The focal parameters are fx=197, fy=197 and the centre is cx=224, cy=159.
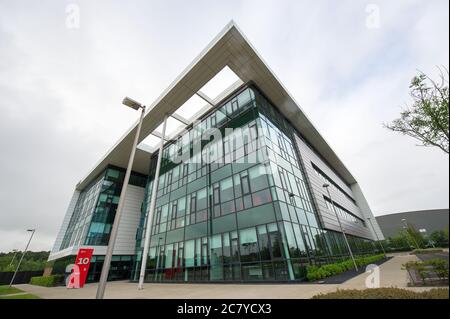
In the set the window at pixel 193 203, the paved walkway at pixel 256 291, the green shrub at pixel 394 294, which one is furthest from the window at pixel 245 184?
the green shrub at pixel 394 294

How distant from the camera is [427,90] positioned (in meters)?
7.45

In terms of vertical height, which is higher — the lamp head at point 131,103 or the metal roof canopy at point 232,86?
the metal roof canopy at point 232,86

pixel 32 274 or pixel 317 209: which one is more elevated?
pixel 317 209

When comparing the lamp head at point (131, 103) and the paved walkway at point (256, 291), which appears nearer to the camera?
the paved walkway at point (256, 291)

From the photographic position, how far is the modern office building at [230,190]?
12.7 metres

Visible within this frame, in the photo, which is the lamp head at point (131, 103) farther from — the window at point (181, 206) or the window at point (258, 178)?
the window at point (181, 206)

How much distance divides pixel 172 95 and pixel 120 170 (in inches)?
782

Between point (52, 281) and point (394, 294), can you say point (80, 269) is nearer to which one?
point (52, 281)

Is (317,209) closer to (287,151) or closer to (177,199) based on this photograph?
(287,151)

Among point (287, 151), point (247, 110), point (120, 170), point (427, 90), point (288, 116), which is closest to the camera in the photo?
point (427, 90)

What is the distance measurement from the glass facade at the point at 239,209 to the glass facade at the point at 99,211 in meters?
8.05

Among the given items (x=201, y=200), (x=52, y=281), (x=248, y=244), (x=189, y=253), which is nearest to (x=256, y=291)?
(x=248, y=244)
